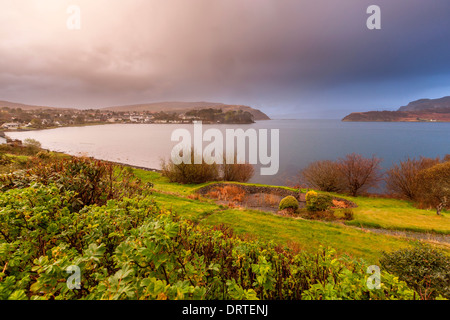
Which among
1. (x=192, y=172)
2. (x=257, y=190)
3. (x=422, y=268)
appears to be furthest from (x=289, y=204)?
(x=192, y=172)

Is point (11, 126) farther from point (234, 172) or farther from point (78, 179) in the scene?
point (78, 179)

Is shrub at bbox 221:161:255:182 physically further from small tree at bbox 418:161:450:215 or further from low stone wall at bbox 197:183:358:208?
small tree at bbox 418:161:450:215

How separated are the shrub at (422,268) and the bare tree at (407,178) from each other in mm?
28894

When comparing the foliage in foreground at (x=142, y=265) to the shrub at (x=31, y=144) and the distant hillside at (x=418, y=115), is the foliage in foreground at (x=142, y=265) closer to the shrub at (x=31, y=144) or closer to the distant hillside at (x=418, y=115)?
the shrub at (x=31, y=144)

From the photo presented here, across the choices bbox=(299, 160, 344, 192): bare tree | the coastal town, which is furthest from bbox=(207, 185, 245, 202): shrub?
the coastal town

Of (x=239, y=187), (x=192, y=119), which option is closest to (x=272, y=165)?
(x=239, y=187)

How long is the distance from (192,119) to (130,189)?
123518 mm

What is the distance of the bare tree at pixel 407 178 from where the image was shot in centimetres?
2583

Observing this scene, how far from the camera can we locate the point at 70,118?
133500 millimetres

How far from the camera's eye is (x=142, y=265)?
6.22 ft

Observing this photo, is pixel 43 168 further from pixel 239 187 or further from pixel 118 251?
pixel 239 187
